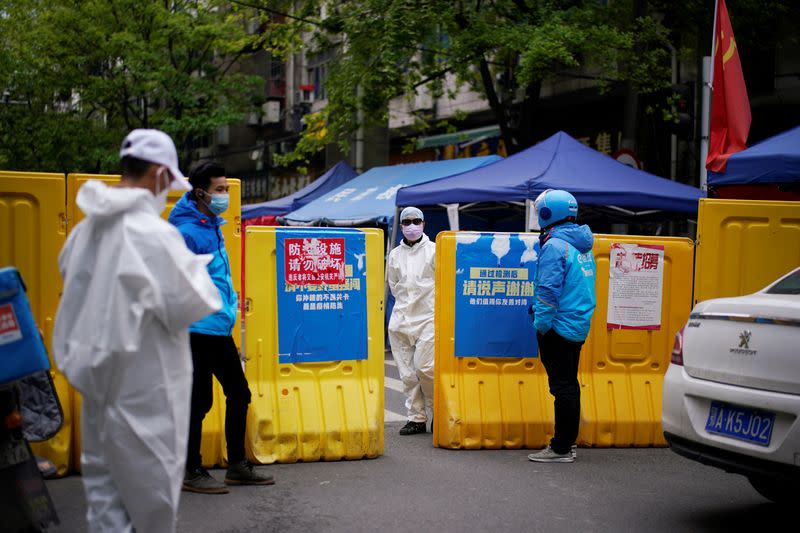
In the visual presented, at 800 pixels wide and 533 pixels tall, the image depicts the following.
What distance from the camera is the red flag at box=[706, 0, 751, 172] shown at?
33.3ft

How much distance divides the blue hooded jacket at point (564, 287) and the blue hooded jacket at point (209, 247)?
7.50ft

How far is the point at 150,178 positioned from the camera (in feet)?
12.5

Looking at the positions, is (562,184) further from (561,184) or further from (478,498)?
(478,498)

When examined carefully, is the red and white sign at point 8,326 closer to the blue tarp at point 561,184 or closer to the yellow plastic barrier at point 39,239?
the yellow plastic barrier at point 39,239

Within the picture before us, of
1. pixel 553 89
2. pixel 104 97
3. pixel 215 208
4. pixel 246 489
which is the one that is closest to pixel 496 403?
pixel 246 489

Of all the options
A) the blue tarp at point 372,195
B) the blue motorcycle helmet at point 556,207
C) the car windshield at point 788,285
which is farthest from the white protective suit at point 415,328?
the blue tarp at point 372,195

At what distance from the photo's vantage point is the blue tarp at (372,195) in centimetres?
1708

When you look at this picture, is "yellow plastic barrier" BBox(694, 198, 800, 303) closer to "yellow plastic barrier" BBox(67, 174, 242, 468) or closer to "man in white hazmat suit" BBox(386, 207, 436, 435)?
"man in white hazmat suit" BBox(386, 207, 436, 435)

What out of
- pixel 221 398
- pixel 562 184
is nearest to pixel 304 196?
pixel 562 184

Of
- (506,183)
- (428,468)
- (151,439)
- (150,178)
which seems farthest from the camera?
(506,183)

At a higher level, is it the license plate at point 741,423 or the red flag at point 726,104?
the red flag at point 726,104

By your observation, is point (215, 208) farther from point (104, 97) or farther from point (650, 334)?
point (104, 97)

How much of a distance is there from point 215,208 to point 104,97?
72.3ft

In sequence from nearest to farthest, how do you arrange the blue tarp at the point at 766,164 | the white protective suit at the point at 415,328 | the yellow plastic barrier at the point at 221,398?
1. the yellow plastic barrier at the point at 221,398
2. the white protective suit at the point at 415,328
3. the blue tarp at the point at 766,164
